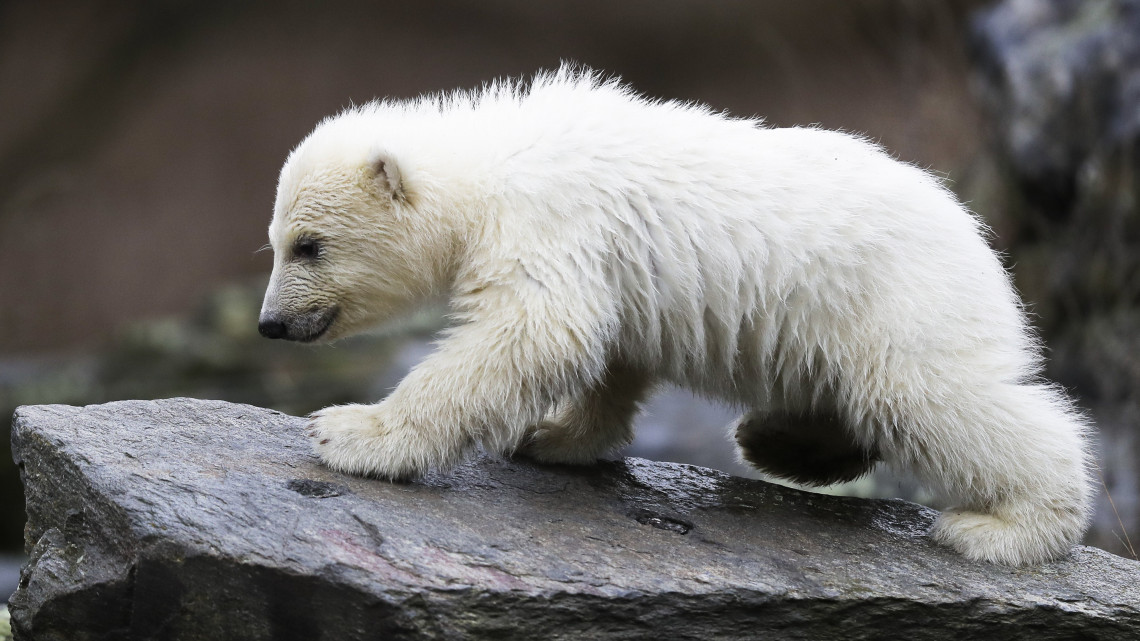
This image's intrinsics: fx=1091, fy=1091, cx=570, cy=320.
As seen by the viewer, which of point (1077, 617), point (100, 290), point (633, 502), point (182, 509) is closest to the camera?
point (182, 509)

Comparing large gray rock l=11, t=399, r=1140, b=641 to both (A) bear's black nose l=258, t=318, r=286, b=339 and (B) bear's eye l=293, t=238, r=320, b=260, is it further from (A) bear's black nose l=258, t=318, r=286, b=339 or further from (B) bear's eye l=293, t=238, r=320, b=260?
(B) bear's eye l=293, t=238, r=320, b=260

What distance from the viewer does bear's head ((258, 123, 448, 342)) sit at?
401 cm

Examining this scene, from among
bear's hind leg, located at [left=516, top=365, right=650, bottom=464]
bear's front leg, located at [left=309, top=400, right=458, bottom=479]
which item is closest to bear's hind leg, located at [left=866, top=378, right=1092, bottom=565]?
bear's hind leg, located at [left=516, top=365, right=650, bottom=464]

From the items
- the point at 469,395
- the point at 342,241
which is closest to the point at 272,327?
the point at 342,241

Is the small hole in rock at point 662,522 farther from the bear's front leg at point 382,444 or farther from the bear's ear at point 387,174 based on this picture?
the bear's ear at point 387,174

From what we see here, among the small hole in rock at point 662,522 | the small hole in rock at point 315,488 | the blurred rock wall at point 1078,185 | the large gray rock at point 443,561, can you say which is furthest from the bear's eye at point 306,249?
the blurred rock wall at point 1078,185

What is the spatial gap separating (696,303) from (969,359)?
3.30 feet

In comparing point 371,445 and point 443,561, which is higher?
point 371,445

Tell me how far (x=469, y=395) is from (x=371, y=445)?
0.40m

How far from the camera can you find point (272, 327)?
4113mm

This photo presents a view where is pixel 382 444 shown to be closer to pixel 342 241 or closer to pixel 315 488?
pixel 315 488

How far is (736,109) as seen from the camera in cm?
1591

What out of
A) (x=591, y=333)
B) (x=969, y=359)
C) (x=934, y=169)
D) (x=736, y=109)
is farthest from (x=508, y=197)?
(x=736, y=109)

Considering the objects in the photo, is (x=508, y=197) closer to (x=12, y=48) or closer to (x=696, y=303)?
(x=696, y=303)
